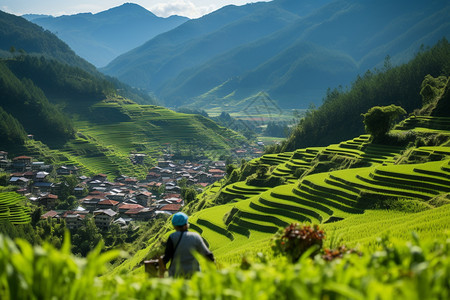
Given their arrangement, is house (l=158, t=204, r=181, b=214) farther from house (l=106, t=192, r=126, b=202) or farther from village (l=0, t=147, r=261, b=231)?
house (l=106, t=192, r=126, b=202)

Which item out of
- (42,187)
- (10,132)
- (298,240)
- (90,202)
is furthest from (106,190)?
(298,240)

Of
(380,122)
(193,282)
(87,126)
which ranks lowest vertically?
(87,126)

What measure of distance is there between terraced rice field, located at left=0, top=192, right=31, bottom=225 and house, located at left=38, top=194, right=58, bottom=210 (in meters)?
8.58

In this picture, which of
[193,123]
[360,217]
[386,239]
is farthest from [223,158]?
[386,239]

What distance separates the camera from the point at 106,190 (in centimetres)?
7131

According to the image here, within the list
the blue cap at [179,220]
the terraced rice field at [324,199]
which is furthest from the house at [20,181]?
the blue cap at [179,220]

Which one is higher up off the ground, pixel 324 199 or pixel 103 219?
pixel 324 199

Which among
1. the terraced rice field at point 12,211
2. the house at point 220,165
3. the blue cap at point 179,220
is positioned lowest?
the house at point 220,165

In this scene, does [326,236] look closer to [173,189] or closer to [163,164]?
[173,189]

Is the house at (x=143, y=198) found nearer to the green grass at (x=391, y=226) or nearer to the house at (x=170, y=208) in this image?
the house at (x=170, y=208)

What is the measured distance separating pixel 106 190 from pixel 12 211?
950 inches

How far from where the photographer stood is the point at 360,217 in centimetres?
1822

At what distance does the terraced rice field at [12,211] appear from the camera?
148 feet

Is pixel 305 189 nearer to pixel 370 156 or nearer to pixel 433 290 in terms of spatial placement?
pixel 370 156
